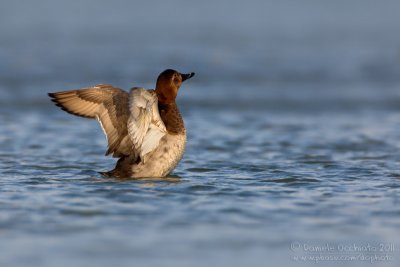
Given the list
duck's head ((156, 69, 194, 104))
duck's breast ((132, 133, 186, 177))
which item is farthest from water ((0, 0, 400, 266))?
duck's head ((156, 69, 194, 104))

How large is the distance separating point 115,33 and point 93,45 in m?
2.15

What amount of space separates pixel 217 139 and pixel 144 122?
11.1ft

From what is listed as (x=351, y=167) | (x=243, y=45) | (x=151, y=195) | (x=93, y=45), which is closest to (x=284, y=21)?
(x=243, y=45)

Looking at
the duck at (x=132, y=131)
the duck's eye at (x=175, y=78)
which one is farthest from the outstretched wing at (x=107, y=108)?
the duck's eye at (x=175, y=78)

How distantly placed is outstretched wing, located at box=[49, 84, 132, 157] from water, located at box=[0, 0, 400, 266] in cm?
38

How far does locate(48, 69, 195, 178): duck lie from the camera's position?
7898mm

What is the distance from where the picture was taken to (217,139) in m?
11.0

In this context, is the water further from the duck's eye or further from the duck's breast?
the duck's eye

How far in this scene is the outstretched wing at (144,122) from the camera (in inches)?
296

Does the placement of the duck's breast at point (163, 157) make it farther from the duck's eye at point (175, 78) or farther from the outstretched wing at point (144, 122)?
the duck's eye at point (175, 78)

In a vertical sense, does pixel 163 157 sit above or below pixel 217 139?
below
